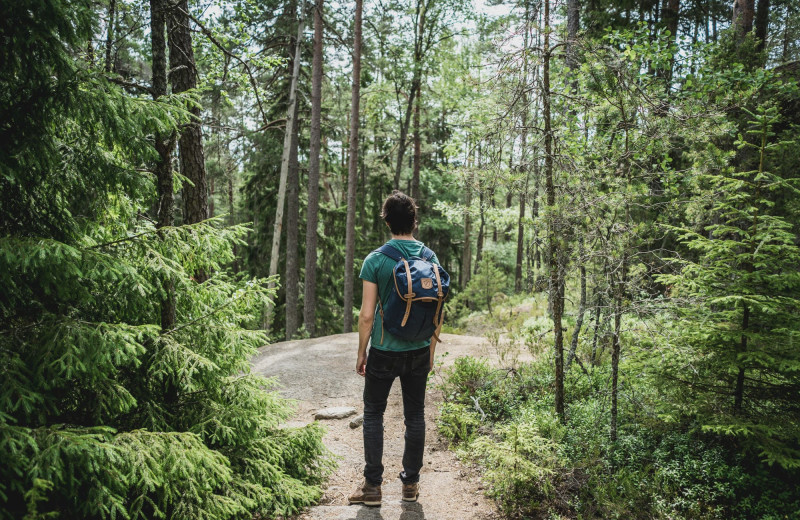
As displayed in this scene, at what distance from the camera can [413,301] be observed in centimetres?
333

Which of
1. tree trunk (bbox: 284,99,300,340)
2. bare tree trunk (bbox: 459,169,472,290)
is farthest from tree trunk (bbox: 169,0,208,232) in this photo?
bare tree trunk (bbox: 459,169,472,290)

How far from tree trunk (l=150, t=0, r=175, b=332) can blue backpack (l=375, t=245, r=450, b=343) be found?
1645 mm

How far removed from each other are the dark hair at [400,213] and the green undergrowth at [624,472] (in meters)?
2.15

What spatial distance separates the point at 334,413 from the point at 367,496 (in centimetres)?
297

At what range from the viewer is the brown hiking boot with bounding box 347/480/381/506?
3.55 metres

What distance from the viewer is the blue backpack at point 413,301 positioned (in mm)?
3320

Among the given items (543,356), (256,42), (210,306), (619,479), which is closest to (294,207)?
(256,42)

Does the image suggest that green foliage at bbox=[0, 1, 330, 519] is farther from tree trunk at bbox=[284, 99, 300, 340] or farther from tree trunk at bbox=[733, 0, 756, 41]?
tree trunk at bbox=[284, 99, 300, 340]

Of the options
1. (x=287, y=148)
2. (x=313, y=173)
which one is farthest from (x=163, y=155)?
(x=287, y=148)

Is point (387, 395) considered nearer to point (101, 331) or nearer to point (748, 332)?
point (101, 331)

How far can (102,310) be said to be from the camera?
9.20 ft

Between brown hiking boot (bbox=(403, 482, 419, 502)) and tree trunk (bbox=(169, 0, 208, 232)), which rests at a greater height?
tree trunk (bbox=(169, 0, 208, 232))

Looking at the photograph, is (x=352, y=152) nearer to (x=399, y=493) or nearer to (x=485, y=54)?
(x=485, y=54)

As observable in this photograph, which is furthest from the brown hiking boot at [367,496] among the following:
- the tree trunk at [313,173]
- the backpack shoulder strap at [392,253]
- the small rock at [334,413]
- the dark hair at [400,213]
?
the tree trunk at [313,173]
